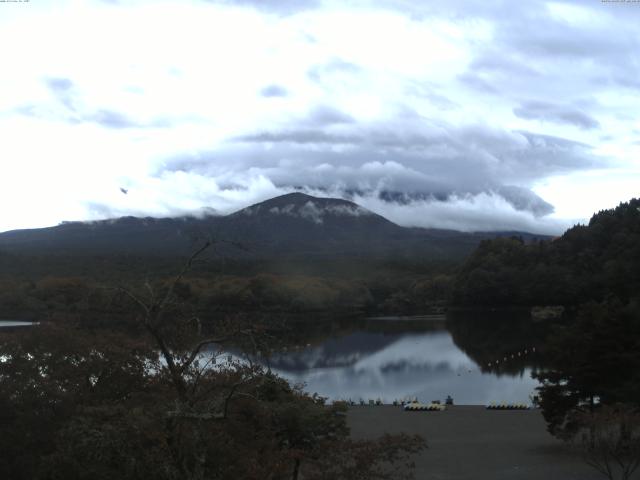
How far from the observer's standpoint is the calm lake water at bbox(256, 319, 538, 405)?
93.1ft

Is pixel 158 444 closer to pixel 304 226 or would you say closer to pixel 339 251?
pixel 339 251

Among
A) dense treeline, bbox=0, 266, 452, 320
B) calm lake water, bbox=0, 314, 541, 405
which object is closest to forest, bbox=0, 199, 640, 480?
calm lake water, bbox=0, 314, 541, 405

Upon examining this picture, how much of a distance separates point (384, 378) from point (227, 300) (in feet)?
90.8

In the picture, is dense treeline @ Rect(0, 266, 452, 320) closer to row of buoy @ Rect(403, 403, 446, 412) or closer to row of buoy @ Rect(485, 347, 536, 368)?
row of buoy @ Rect(485, 347, 536, 368)

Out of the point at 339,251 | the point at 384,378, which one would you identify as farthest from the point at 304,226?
the point at 384,378

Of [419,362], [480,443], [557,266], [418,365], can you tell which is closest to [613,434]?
[480,443]

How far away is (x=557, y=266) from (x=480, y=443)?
54.1m

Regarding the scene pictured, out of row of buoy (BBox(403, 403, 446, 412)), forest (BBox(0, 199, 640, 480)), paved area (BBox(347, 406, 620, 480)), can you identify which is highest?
forest (BBox(0, 199, 640, 480))

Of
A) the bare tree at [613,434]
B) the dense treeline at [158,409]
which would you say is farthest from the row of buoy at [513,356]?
the bare tree at [613,434]

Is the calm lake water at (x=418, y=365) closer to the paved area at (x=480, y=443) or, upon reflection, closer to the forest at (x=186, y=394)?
the paved area at (x=480, y=443)

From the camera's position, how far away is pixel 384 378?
32812mm

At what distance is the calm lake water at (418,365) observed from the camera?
28.4m

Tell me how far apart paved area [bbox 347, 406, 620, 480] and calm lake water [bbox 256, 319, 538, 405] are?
9.86ft

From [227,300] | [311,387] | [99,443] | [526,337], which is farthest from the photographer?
[227,300]
